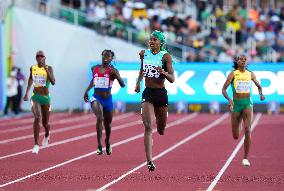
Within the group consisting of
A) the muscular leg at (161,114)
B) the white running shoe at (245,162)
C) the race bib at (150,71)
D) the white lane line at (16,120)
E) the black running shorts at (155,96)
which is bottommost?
the white lane line at (16,120)

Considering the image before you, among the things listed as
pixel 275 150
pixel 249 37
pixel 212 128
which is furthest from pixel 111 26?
pixel 275 150

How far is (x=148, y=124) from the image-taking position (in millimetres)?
14883

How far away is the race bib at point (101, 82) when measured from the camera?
18.6 metres

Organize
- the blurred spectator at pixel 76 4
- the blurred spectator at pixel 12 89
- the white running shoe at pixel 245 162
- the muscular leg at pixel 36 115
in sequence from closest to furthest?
1. the white running shoe at pixel 245 162
2. the muscular leg at pixel 36 115
3. the blurred spectator at pixel 12 89
4. the blurred spectator at pixel 76 4

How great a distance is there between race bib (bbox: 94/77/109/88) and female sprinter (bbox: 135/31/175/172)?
11.6ft

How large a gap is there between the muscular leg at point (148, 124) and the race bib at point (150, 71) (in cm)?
41

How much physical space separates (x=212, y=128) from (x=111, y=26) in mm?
11407

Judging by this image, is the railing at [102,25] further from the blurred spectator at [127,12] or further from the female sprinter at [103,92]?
the female sprinter at [103,92]

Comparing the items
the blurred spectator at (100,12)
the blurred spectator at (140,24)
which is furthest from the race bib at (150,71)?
the blurred spectator at (140,24)

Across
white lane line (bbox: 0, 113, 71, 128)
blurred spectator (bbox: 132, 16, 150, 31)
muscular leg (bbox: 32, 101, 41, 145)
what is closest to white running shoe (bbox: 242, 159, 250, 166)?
muscular leg (bbox: 32, 101, 41, 145)

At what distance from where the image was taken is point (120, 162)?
56.1ft

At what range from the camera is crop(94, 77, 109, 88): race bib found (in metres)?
18.6

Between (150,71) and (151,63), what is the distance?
0.12m

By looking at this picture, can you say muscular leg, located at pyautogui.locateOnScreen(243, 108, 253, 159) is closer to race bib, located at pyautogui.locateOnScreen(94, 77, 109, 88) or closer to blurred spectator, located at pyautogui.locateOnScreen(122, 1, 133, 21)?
race bib, located at pyautogui.locateOnScreen(94, 77, 109, 88)
